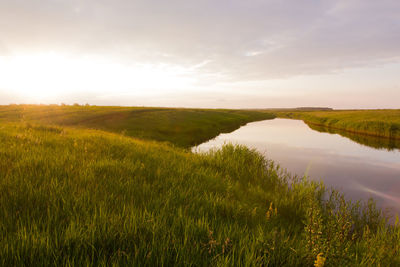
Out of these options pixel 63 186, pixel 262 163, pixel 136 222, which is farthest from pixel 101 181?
pixel 262 163

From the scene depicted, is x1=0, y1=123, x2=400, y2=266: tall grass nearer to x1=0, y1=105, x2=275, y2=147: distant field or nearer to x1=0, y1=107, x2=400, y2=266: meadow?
x1=0, y1=107, x2=400, y2=266: meadow

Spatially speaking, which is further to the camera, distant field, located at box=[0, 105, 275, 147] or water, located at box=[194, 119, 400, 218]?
distant field, located at box=[0, 105, 275, 147]

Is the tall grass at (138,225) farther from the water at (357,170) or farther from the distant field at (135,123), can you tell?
the distant field at (135,123)

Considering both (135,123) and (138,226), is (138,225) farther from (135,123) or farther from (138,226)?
→ (135,123)

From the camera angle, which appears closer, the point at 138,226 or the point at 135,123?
the point at 138,226

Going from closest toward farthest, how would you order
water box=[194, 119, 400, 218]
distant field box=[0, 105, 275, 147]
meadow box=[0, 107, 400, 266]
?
meadow box=[0, 107, 400, 266] → water box=[194, 119, 400, 218] → distant field box=[0, 105, 275, 147]

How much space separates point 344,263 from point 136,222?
245 centimetres

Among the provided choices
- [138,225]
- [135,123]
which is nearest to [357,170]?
[138,225]

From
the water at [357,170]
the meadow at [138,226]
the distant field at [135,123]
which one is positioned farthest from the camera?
the distant field at [135,123]

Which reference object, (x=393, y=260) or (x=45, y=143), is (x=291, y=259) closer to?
(x=393, y=260)

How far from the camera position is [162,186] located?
417 cm

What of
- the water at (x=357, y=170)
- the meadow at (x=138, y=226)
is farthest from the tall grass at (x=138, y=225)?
the water at (x=357, y=170)

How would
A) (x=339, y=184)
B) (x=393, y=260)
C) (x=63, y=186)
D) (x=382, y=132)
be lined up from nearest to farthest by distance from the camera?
(x=393, y=260), (x=63, y=186), (x=339, y=184), (x=382, y=132)

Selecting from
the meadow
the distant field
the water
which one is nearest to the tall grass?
the meadow
